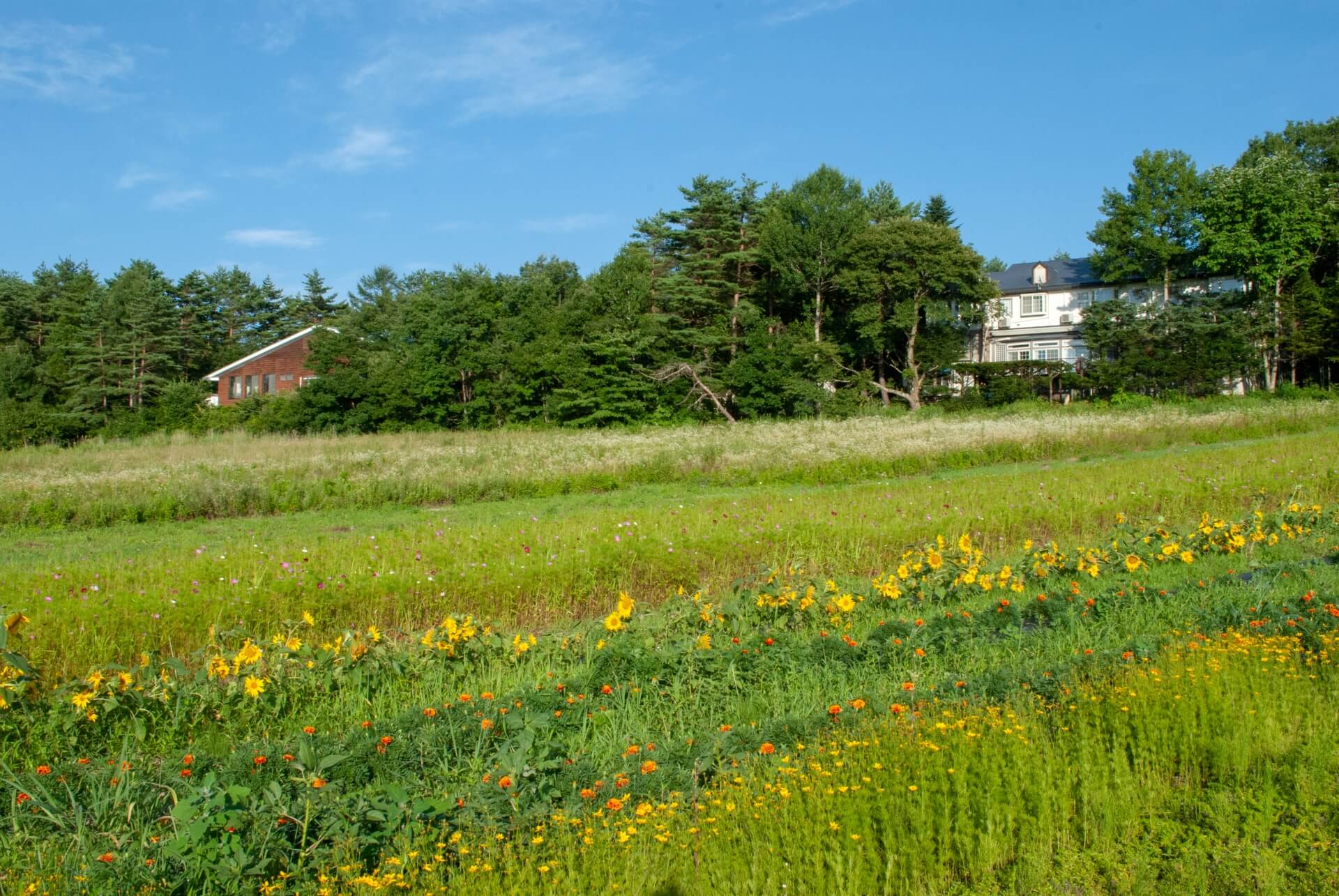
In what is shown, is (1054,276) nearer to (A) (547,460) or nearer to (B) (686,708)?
(A) (547,460)

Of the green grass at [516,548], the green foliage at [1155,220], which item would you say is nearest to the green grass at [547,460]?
the green grass at [516,548]

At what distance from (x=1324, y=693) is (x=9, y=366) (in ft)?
214

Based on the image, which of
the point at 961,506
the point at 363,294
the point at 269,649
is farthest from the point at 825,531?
the point at 363,294

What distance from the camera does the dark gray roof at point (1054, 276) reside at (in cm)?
5409

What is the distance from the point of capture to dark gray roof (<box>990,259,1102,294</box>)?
5409cm

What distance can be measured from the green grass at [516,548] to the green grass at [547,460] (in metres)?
1.09

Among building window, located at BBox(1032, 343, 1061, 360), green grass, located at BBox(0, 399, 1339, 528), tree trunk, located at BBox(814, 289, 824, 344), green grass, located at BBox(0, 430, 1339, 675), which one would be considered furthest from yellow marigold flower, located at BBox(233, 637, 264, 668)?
building window, located at BBox(1032, 343, 1061, 360)

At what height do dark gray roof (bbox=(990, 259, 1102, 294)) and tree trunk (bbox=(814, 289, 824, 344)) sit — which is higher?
dark gray roof (bbox=(990, 259, 1102, 294))

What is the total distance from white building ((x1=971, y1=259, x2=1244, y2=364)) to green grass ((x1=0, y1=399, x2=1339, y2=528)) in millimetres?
20919

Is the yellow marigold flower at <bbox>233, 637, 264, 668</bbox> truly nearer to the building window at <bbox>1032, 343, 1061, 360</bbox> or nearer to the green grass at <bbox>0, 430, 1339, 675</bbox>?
the green grass at <bbox>0, 430, 1339, 675</bbox>

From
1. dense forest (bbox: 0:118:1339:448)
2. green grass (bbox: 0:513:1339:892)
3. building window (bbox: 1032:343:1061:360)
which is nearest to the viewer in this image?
green grass (bbox: 0:513:1339:892)

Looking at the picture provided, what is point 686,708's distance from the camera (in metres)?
6.07

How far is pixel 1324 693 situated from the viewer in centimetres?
533

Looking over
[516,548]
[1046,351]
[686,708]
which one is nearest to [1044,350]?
[1046,351]
